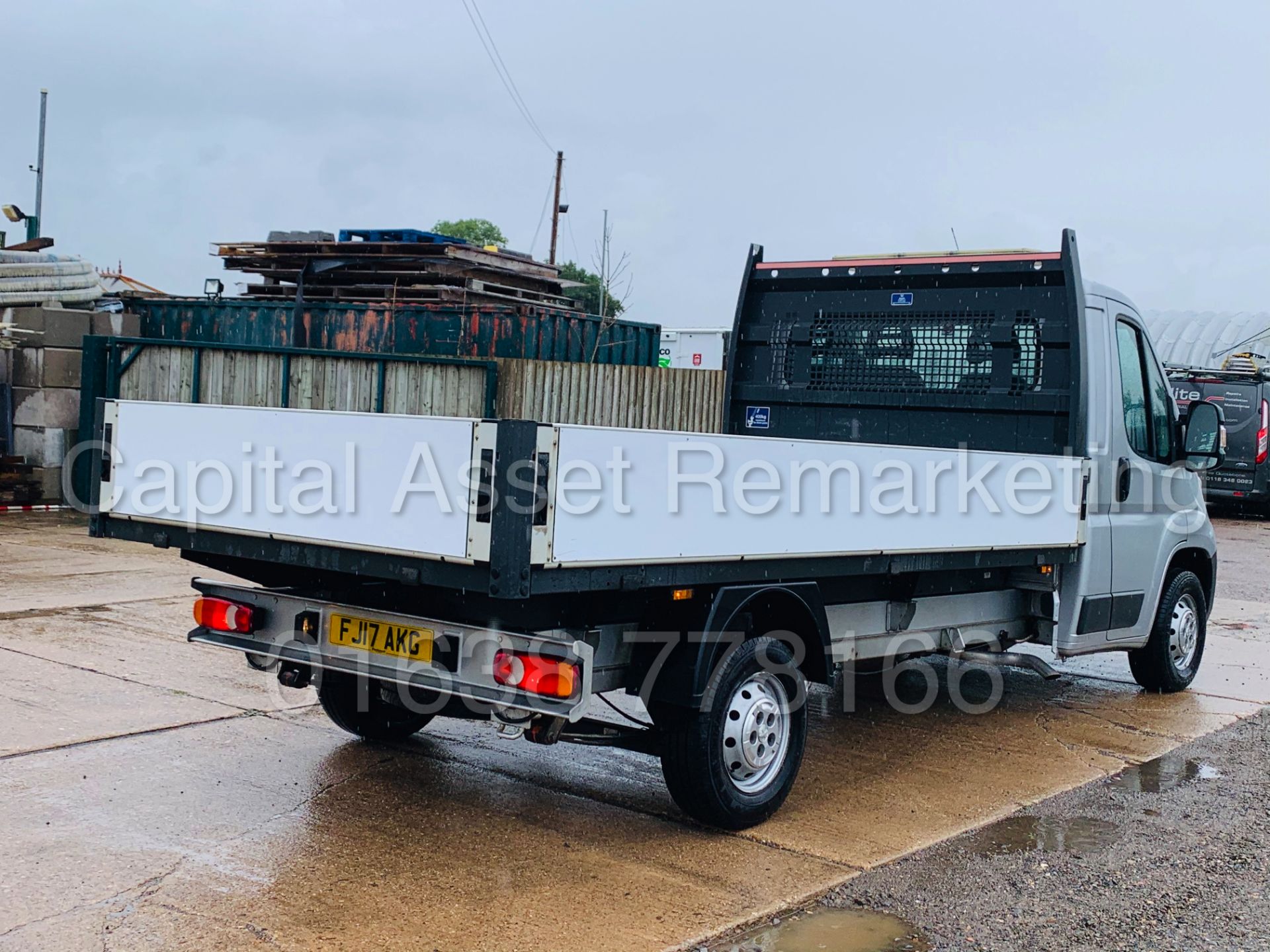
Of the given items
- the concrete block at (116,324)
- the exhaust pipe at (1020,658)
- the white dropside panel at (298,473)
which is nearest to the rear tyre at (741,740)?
the white dropside panel at (298,473)

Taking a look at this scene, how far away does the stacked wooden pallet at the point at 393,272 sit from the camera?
18.6m

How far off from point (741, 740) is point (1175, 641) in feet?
14.4

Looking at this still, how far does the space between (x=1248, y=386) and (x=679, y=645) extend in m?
19.9

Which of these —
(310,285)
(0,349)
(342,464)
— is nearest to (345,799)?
(342,464)

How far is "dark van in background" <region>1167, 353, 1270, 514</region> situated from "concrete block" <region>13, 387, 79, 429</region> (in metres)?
16.6

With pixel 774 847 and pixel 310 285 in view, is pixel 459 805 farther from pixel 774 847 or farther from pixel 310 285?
pixel 310 285

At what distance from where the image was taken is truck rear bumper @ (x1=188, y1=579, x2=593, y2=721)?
176 inches

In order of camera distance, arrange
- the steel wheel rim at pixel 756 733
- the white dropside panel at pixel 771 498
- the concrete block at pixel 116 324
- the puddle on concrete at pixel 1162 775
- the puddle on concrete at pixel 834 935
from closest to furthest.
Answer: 1. the puddle on concrete at pixel 834 935
2. the white dropside panel at pixel 771 498
3. the steel wheel rim at pixel 756 733
4. the puddle on concrete at pixel 1162 775
5. the concrete block at pixel 116 324

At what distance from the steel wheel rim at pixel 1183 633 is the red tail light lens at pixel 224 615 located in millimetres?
5714

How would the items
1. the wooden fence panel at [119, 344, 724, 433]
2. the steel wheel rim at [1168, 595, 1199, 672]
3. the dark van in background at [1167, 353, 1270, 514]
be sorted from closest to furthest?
the steel wheel rim at [1168, 595, 1199, 672]
the wooden fence panel at [119, 344, 724, 433]
the dark van in background at [1167, 353, 1270, 514]

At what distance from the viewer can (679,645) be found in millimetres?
4953

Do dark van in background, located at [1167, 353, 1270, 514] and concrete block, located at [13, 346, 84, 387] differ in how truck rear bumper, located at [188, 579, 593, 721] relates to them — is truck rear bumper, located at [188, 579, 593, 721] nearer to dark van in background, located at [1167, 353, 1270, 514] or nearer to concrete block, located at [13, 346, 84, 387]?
concrete block, located at [13, 346, 84, 387]

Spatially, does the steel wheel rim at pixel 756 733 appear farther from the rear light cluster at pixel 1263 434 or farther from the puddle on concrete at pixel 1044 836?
the rear light cluster at pixel 1263 434

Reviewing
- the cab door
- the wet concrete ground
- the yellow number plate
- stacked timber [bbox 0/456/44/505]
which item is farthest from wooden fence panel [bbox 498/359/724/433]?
the yellow number plate
